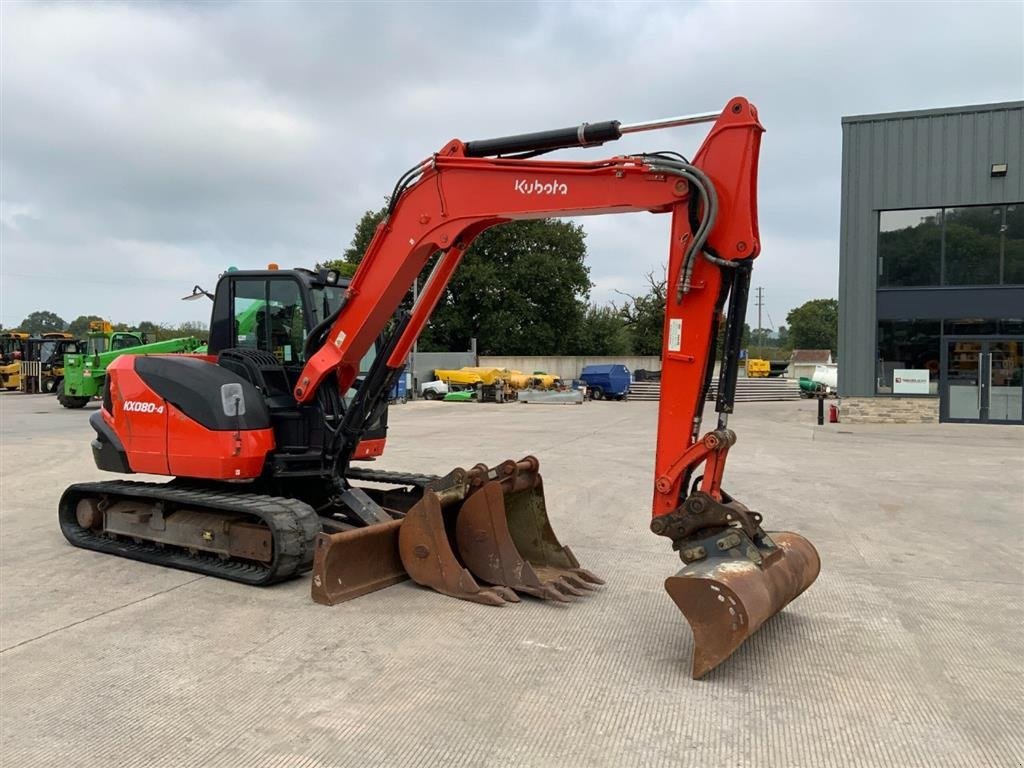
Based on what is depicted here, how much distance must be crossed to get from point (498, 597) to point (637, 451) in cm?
967

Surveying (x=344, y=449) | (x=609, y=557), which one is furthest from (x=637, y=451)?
(x=344, y=449)

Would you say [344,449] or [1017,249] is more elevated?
[1017,249]

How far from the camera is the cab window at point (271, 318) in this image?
6.95 m

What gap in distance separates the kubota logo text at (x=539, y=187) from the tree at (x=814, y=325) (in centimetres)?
9643

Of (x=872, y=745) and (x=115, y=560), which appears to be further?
(x=115, y=560)

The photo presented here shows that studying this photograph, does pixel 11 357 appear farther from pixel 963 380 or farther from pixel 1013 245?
pixel 1013 245

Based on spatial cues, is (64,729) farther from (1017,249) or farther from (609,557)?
(1017,249)

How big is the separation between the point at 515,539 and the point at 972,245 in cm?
1909

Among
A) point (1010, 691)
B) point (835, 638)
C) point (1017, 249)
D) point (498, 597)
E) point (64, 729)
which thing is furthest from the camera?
point (1017, 249)

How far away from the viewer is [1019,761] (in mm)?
3459

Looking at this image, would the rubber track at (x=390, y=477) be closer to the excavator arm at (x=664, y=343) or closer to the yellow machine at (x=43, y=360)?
the excavator arm at (x=664, y=343)

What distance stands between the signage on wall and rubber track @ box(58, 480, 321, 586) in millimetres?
18909

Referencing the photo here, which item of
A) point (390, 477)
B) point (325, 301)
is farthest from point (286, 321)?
point (390, 477)

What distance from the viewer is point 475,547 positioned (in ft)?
19.4
